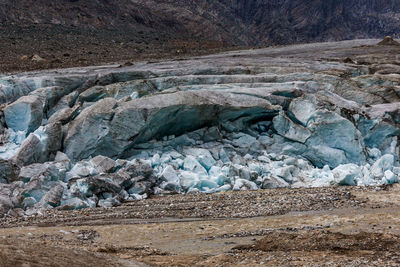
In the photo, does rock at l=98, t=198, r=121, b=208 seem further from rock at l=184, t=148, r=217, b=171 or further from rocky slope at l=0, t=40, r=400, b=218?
rock at l=184, t=148, r=217, b=171

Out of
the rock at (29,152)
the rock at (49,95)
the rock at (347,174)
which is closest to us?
the rock at (347,174)

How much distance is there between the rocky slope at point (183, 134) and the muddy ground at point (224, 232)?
155 cm

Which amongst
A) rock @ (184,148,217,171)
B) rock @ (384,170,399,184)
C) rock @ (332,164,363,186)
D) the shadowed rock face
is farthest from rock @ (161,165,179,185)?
the shadowed rock face

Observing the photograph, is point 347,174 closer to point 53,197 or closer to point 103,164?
point 103,164

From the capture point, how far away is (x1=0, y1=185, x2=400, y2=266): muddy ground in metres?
9.31

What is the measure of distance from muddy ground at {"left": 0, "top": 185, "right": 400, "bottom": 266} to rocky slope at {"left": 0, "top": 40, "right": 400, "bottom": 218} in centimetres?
155

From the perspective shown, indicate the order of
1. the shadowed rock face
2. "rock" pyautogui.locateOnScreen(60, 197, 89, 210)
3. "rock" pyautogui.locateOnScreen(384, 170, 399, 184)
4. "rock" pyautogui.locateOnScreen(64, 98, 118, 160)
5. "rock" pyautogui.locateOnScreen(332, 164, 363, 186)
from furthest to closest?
the shadowed rock face → "rock" pyautogui.locateOnScreen(64, 98, 118, 160) → "rock" pyautogui.locateOnScreen(384, 170, 399, 184) → "rock" pyautogui.locateOnScreen(332, 164, 363, 186) → "rock" pyautogui.locateOnScreen(60, 197, 89, 210)

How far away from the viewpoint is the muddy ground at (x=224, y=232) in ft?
30.6

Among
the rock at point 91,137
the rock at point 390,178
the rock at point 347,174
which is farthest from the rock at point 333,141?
the rock at point 91,137

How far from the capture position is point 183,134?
2177cm

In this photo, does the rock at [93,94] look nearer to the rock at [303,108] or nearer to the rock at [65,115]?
the rock at [65,115]

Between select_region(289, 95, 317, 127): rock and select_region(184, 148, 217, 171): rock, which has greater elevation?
select_region(289, 95, 317, 127): rock

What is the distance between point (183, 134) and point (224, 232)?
10.1m

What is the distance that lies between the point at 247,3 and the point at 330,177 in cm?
8771
